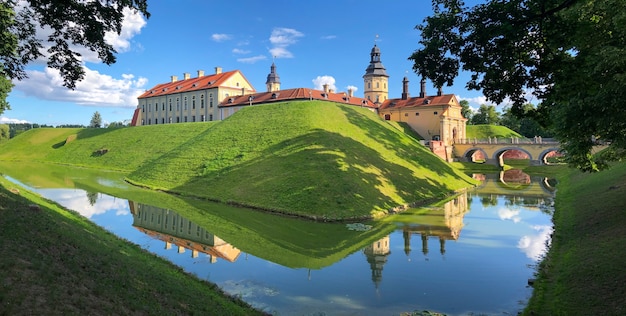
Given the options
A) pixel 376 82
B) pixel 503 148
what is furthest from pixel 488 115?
pixel 503 148

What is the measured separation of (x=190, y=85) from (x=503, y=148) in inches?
2744

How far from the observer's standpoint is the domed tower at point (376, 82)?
106m

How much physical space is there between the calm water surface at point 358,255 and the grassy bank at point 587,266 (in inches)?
39.6

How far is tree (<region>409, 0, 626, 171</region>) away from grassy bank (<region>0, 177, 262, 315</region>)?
9.73m

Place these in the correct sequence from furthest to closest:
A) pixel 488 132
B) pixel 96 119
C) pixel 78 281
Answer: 1. pixel 96 119
2. pixel 488 132
3. pixel 78 281

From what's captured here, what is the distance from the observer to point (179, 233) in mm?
23266

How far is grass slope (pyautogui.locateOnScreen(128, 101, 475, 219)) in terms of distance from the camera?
99.0 feet

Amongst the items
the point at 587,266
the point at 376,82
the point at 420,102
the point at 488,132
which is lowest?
the point at 587,266

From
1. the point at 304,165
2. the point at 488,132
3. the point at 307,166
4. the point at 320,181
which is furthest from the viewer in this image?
the point at 488,132

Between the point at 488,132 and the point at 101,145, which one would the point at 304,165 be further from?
the point at 488,132

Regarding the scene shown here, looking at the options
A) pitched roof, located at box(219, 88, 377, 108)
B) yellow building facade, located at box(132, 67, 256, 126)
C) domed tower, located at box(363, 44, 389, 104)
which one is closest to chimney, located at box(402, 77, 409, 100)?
domed tower, located at box(363, 44, 389, 104)

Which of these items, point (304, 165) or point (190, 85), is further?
point (190, 85)

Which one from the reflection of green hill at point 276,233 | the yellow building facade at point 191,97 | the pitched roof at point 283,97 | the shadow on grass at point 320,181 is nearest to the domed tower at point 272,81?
the yellow building facade at point 191,97

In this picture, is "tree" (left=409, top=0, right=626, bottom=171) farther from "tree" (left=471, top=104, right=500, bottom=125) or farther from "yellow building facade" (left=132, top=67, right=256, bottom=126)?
"tree" (left=471, top=104, right=500, bottom=125)
